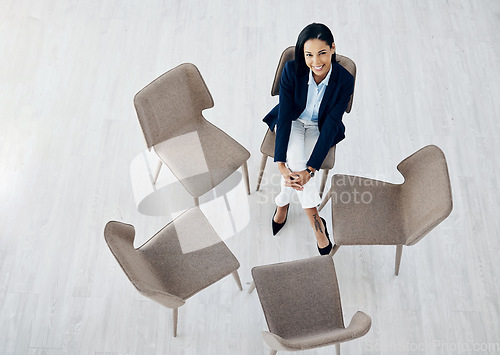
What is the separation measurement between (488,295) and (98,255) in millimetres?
2328

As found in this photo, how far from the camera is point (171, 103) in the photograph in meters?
2.58

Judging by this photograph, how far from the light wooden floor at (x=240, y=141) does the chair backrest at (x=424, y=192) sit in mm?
521

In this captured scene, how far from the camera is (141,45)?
3.63m

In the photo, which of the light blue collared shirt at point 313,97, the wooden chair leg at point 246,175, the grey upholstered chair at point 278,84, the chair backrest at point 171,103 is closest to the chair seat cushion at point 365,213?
the grey upholstered chair at point 278,84

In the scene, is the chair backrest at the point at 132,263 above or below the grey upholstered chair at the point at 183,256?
above

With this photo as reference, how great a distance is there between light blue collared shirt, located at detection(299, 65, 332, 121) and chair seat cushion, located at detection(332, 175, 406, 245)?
0.38 meters

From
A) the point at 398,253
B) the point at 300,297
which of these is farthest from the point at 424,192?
the point at 300,297

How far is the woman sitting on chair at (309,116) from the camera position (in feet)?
7.66

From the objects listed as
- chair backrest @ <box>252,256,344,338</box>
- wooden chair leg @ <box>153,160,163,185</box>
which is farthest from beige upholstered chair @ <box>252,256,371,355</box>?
wooden chair leg @ <box>153,160,163,185</box>

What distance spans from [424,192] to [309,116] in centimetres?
75

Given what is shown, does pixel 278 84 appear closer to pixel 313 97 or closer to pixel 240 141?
pixel 313 97

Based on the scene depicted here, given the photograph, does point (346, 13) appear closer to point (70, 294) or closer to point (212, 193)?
point (212, 193)

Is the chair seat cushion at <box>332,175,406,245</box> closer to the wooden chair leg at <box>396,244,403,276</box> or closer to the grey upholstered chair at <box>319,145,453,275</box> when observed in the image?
the grey upholstered chair at <box>319,145,453,275</box>

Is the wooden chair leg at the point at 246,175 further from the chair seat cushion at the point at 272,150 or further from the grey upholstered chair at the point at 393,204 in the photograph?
the grey upholstered chair at the point at 393,204
